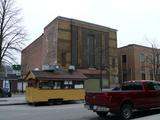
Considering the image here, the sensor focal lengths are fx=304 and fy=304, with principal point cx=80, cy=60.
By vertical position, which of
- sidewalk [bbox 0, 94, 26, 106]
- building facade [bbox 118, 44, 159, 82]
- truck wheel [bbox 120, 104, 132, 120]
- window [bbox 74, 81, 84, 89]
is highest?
building facade [bbox 118, 44, 159, 82]

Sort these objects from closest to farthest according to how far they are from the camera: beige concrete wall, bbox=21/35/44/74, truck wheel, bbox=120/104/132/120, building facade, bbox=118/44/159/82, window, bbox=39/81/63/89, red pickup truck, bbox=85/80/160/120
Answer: red pickup truck, bbox=85/80/160/120, truck wheel, bbox=120/104/132/120, window, bbox=39/81/63/89, building facade, bbox=118/44/159/82, beige concrete wall, bbox=21/35/44/74

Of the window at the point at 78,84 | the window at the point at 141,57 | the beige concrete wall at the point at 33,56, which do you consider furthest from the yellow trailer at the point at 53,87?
the window at the point at 141,57

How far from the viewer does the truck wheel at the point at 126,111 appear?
1449 cm

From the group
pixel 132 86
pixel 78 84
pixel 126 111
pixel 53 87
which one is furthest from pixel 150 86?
pixel 78 84

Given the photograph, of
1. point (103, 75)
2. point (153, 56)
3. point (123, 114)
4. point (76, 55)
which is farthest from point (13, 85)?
point (123, 114)

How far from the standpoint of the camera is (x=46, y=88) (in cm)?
2642

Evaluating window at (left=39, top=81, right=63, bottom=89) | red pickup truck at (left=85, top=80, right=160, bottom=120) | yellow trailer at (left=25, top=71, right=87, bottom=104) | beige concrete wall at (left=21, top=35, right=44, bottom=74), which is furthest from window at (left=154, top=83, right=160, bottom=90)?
beige concrete wall at (left=21, top=35, right=44, bottom=74)

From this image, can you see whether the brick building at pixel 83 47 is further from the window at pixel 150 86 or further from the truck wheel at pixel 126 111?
the truck wheel at pixel 126 111

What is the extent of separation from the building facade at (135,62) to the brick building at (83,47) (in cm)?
658

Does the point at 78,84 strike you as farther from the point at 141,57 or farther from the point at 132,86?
the point at 141,57

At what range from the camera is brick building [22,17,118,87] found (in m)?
48.2

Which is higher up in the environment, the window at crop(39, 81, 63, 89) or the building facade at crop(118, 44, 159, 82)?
the building facade at crop(118, 44, 159, 82)

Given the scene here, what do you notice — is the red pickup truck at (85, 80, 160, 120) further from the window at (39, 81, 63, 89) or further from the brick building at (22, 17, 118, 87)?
the brick building at (22, 17, 118, 87)

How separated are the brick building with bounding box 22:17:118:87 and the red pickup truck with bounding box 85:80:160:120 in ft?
104
